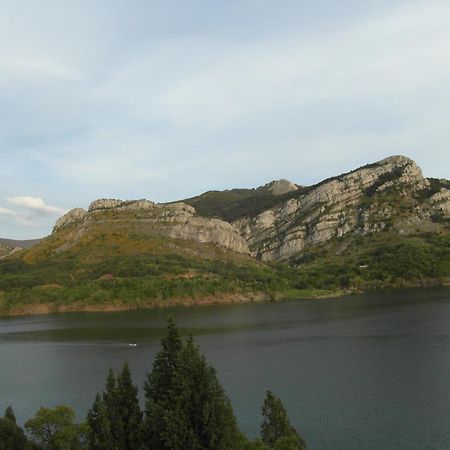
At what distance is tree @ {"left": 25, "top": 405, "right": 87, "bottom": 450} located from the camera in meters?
42.4

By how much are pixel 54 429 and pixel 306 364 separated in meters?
47.3

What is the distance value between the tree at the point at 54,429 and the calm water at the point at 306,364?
1768 cm

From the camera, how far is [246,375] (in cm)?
7869

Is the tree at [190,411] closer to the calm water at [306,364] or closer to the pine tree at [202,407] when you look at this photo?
the pine tree at [202,407]

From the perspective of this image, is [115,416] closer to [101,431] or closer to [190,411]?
[101,431]

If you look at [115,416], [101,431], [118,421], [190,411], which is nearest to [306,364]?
[115,416]

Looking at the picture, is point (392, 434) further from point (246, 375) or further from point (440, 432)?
point (246, 375)

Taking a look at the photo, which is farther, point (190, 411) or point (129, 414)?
point (129, 414)

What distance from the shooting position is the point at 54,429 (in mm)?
45188

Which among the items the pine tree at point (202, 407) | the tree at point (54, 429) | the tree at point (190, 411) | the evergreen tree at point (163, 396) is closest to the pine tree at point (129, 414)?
the evergreen tree at point (163, 396)

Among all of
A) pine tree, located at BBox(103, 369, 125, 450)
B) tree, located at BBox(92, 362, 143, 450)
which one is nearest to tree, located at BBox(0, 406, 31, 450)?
tree, located at BBox(92, 362, 143, 450)

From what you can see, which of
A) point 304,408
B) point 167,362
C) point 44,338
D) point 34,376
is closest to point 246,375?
point 304,408

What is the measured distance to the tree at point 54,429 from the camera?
4238 cm

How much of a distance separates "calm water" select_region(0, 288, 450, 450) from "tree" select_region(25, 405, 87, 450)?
1768 cm
